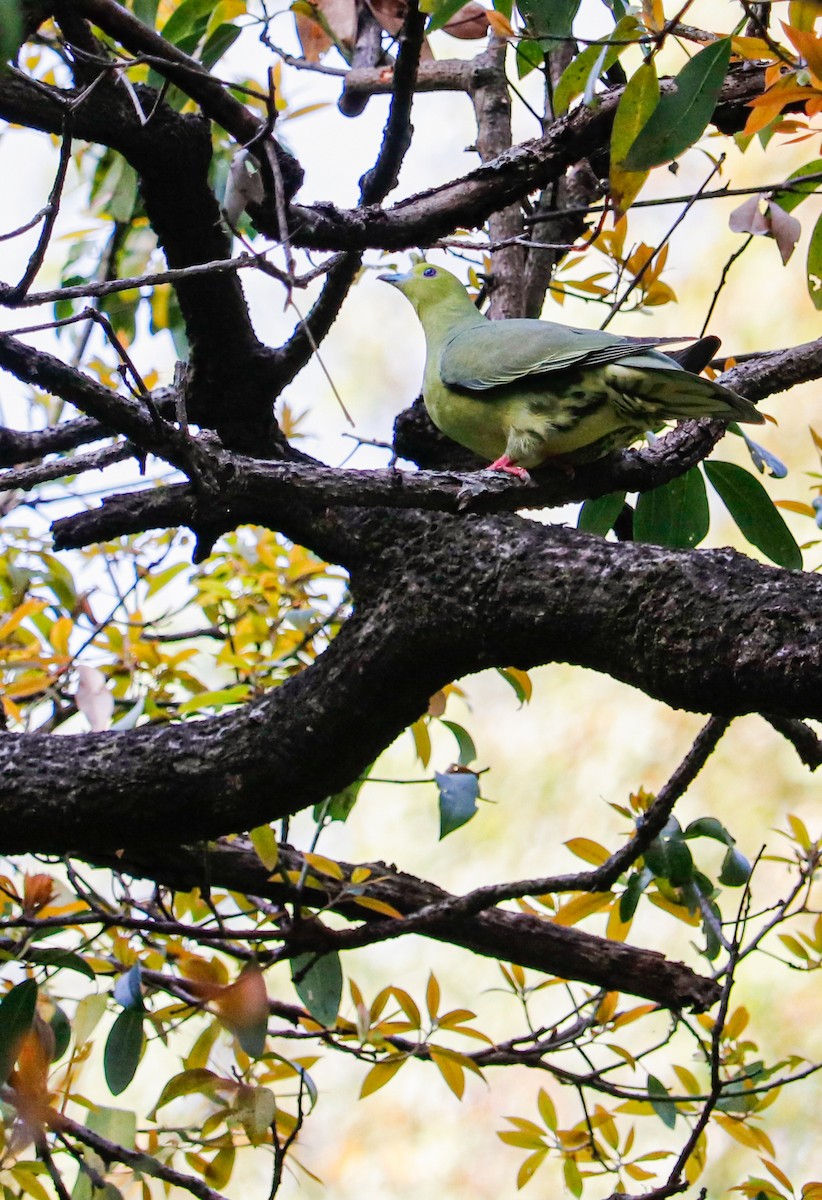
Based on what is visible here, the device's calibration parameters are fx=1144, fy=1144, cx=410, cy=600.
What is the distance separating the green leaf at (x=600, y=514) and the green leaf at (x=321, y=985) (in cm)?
87

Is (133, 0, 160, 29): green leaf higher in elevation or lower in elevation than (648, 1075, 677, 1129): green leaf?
higher

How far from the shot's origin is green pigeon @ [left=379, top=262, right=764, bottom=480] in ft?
5.71

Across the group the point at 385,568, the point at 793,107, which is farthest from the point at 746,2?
the point at 385,568

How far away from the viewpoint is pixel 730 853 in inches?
82.2

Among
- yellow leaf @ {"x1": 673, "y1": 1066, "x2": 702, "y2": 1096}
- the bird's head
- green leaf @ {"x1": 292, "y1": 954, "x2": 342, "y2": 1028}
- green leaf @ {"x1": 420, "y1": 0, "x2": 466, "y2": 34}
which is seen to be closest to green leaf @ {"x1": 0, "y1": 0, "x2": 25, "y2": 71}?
green leaf @ {"x1": 420, "y1": 0, "x2": 466, "y2": 34}

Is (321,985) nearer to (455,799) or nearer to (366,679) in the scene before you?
(455,799)

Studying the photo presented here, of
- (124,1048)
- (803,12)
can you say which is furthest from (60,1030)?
(803,12)

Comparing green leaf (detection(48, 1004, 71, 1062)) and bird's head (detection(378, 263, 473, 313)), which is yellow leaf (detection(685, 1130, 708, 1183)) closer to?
green leaf (detection(48, 1004, 71, 1062))

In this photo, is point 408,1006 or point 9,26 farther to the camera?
point 408,1006

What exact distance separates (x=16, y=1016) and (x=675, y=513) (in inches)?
52.6

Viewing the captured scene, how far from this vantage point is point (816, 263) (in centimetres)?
186

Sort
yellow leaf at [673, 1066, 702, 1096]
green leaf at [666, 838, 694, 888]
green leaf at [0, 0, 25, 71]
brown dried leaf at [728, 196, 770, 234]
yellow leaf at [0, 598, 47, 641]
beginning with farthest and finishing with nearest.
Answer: yellow leaf at [0, 598, 47, 641] < yellow leaf at [673, 1066, 702, 1096] < green leaf at [666, 838, 694, 888] < brown dried leaf at [728, 196, 770, 234] < green leaf at [0, 0, 25, 71]

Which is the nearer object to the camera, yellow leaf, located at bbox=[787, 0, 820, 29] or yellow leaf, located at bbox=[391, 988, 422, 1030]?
yellow leaf, located at bbox=[787, 0, 820, 29]

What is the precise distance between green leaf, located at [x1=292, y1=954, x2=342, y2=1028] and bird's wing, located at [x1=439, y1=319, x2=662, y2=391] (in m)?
1.03
